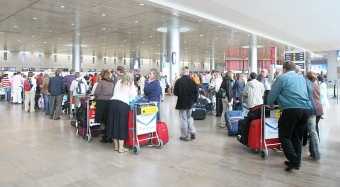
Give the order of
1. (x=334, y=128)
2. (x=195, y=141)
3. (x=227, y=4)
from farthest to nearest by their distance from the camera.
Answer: (x=227, y=4) < (x=334, y=128) < (x=195, y=141)

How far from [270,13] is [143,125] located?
11.4 meters

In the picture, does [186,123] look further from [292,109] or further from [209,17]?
[209,17]

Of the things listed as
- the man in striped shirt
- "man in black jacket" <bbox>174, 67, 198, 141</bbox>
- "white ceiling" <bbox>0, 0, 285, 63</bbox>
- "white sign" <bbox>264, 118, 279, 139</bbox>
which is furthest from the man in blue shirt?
the man in striped shirt

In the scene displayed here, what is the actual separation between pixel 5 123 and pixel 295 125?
25.9 ft

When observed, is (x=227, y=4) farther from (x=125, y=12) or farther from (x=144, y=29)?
Result: (x=144, y=29)

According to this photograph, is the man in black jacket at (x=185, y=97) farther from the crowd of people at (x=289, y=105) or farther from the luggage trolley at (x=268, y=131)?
the luggage trolley at (x=268, y=131)

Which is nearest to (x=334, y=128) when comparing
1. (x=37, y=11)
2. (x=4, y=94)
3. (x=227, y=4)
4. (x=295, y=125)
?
(x=295, y=125)

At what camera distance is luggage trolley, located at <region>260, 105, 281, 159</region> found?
5.04 m

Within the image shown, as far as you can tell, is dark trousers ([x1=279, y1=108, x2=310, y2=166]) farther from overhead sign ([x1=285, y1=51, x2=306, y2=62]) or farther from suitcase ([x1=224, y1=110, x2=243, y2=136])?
overhead sign ([x1=285, y1=51, x2=306, y2=62])

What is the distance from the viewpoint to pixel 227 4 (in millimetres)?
12742

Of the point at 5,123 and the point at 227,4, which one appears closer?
the point at 5,123

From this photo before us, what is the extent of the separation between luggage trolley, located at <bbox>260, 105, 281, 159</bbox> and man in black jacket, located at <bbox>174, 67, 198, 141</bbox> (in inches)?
65.7

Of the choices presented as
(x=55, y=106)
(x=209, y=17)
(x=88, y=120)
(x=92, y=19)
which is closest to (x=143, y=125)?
(x=88, y=120)

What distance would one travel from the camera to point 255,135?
5.18m
